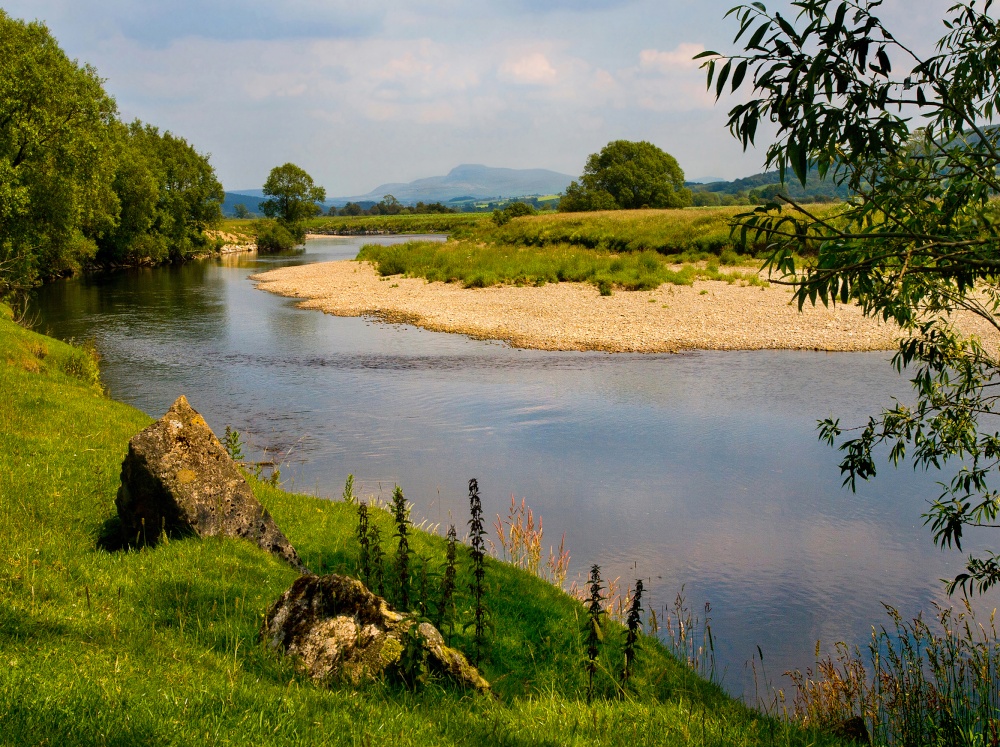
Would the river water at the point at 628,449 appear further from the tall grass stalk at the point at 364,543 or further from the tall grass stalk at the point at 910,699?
the tall grass stalk at the point at 364,543

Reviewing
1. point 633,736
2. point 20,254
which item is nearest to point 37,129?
point 20,254

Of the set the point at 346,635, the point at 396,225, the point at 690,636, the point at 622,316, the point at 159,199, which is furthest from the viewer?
the point at 396,225

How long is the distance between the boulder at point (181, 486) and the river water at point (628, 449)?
5434mm

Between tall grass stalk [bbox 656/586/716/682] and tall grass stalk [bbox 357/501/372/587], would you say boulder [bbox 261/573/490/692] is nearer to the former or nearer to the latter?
tall grass stalk [bbox 357/501/372/587]

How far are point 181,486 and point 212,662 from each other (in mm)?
2880

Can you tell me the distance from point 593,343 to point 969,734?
25.2 meters

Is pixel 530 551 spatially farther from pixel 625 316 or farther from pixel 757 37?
pixel 625 316

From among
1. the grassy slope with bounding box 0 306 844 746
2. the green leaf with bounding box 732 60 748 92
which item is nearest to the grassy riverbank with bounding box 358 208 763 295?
the grassy slope with bounding box 0 306 844 746

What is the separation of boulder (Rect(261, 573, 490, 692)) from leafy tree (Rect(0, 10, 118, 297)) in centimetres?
3063

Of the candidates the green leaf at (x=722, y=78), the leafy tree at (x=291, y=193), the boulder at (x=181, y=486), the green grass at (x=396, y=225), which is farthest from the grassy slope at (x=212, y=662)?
the green grass at (x=396, y=225)

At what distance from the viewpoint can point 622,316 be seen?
117 ft

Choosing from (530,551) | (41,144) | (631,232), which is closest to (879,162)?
(530,551)

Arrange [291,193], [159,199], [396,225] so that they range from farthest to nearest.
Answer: [396,225] < [291,193] < [159,199]

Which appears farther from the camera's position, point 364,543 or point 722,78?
point 364,543
